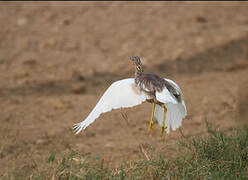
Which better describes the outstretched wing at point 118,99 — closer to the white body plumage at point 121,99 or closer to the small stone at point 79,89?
the white body plumage at point 121,99

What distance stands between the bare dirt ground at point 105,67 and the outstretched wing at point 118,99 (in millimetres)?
838

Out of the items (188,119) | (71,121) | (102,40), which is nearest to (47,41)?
(102,40)

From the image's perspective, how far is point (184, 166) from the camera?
4.21m

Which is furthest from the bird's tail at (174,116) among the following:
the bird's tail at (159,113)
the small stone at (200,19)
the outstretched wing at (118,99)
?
the small stone at (200,19)

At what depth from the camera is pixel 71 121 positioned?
6688 millimetres

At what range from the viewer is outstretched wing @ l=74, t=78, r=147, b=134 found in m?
4.17

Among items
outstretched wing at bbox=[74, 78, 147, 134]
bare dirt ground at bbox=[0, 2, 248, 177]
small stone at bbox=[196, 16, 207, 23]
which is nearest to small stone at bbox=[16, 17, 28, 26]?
bare dirt ground at bbox=[0, 2, 248, 177]

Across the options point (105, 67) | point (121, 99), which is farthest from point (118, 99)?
point (105, 67)

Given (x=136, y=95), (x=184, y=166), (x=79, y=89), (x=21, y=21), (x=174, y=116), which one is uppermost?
(x=21, y=21)

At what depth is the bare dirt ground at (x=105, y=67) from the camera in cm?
600

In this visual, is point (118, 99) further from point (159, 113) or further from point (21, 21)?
point (21, 21)

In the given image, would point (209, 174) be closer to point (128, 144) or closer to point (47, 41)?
point (128, 144)

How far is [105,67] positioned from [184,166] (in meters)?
4.55

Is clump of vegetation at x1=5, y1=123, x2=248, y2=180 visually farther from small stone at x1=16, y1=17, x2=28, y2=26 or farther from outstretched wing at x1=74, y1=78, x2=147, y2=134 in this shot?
small stone at x1=16, y1=17, x2=28, y2=26
